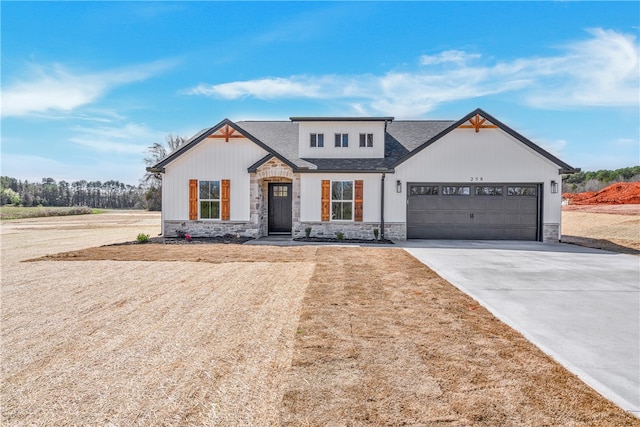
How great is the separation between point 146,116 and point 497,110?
25.1m

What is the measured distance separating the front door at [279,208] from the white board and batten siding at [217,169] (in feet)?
5.16

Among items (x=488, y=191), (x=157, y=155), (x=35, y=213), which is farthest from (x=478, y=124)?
(x=157, y=155)

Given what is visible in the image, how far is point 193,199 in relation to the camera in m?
15.1

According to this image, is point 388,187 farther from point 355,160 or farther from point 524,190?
point 524,190

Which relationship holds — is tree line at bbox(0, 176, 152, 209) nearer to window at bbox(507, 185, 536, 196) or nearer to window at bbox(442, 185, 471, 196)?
window at bbox(442, 185, 471, 196)

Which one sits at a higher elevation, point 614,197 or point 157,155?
point 157,155

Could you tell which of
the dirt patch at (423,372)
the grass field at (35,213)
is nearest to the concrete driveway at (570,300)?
the dirt patch at (423,372)

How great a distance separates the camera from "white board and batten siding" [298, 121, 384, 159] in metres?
15.7

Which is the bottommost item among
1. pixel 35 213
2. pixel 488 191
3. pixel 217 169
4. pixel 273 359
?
pixel 273 359

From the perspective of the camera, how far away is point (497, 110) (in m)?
15.2

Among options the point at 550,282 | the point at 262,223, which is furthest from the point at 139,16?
the point at 550,282

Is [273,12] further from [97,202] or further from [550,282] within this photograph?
[97,202]

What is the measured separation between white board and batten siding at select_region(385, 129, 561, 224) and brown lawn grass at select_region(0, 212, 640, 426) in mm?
8216

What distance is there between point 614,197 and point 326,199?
3496 cm
